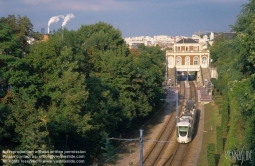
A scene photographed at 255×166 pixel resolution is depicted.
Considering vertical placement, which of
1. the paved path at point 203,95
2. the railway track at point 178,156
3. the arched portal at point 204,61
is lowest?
the railway track at point 178,156

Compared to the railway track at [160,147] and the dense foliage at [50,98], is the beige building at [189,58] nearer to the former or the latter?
the railway track at [160,147]

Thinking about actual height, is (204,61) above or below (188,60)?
below

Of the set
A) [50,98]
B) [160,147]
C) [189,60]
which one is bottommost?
[160,147]

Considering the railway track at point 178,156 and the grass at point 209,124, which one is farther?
the grass at point 209,124

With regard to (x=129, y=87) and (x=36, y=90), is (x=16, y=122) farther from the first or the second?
(x=129, y=87)

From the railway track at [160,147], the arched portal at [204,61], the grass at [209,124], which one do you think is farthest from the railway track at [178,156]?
the arched portal at [204,61]

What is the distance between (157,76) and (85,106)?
17368mm

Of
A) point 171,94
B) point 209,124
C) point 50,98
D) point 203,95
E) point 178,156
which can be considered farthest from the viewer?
point 171,94

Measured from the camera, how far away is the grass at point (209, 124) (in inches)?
879

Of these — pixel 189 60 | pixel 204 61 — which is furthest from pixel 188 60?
pixel 204 61

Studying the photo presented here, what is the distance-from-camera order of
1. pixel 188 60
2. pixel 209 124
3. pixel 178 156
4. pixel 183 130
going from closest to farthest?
pixel 178 156
pixel 183 130
pixel 209 124
pixel 188 60

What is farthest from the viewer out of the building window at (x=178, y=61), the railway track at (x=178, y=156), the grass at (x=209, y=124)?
the building window at (x=178, y=61)

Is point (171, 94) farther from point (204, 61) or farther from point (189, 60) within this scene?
point (204, 61)

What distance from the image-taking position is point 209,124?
30547 millimetres
